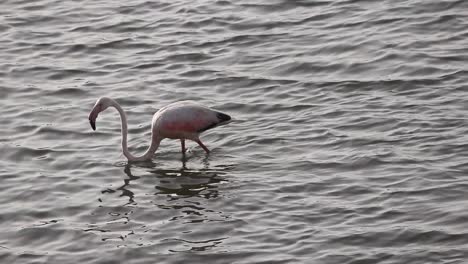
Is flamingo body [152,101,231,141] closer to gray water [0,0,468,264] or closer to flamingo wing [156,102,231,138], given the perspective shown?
flamingo wing [156,102,231,138]

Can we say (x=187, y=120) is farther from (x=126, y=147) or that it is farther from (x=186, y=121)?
(x=126, y=147)

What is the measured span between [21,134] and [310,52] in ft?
13.5

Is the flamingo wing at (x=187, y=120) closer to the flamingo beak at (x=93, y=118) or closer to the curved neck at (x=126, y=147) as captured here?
the curved neck at (x=126, y=147)

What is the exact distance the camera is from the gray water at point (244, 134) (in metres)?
10.5

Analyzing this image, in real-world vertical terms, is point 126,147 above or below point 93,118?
below

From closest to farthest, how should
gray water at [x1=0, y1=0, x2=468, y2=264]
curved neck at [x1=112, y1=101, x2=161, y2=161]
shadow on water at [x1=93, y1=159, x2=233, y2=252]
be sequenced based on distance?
gray water at [x1=0, y1=0, x2=468, y2=264]
shadow on water at [x1=93, y1=159, x2=233, y2=252]
curved neck at [x1=112, y1=101, x2=161, y2=161]

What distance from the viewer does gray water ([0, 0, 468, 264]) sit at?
415 inches

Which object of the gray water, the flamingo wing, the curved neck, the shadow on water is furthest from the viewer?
the curved neck

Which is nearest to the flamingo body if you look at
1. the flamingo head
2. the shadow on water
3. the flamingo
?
the flamingo

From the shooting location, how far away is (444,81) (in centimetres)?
1391

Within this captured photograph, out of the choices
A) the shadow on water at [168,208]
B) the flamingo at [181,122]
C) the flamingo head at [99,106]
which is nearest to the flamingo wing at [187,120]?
the flamingo at [181,122]

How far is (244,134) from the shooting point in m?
13.2

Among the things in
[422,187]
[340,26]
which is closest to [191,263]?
[422,187]

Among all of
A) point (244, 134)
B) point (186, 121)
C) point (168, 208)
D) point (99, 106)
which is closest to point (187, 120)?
point (186, 121)
